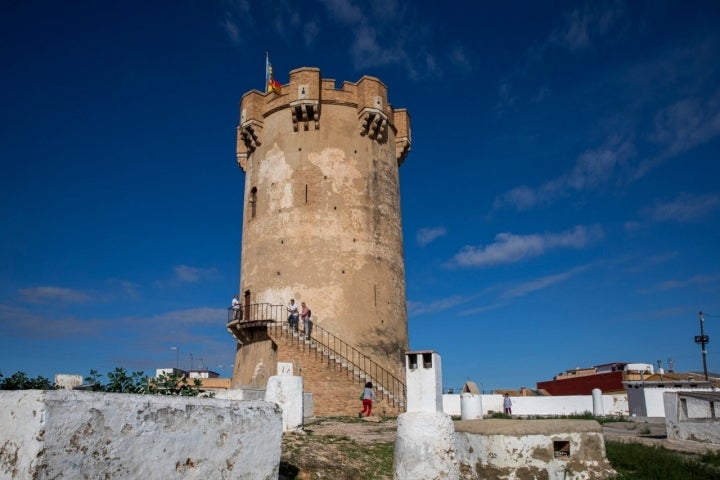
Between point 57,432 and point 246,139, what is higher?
point 246,139

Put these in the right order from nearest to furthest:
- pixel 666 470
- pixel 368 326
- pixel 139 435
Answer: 1. pixel 139 435
2. pixel 666 470
3. pixel 368 326

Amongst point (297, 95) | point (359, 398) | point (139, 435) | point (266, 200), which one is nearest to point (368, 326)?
point (359, 398)

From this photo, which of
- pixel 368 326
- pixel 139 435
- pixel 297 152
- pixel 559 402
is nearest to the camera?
pixel 139 435

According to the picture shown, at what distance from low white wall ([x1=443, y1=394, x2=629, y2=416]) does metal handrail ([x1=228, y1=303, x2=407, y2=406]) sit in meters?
4.77

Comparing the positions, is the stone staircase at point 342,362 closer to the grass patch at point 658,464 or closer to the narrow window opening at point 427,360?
the grass patch at point 658,464

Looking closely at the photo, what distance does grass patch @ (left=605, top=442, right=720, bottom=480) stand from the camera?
8969 mm

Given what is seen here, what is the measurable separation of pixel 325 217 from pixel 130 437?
63.6 feet

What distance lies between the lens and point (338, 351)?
22391mm

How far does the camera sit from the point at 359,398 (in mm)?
19422

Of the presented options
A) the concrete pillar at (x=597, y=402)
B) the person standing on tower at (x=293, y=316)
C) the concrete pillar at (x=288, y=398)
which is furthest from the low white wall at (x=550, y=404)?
the concrete pillar at (x=288, y=398)

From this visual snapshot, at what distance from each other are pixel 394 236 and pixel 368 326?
4.36m

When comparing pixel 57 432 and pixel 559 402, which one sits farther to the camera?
pixel 559 402

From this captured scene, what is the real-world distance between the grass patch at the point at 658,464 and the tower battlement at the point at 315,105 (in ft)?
57.0

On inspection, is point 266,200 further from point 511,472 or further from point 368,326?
point 511,472
